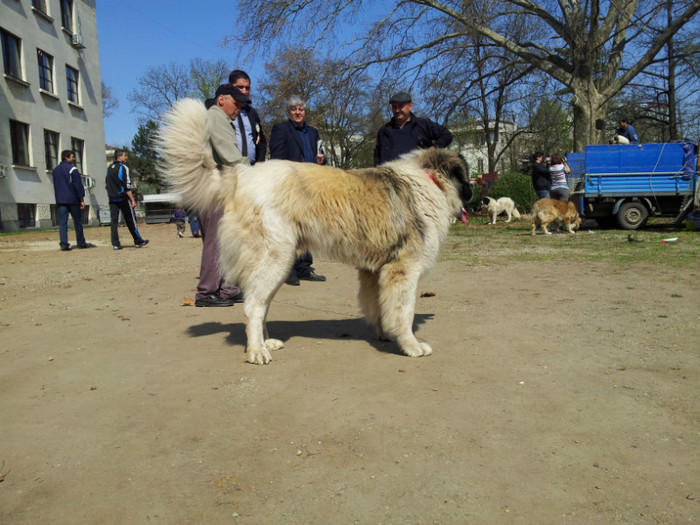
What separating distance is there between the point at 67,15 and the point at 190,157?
27.6 metres

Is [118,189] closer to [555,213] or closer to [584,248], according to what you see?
[584,248]

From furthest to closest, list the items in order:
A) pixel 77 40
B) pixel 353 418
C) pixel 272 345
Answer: pixel 77 40 → pixel 272 345 → pixel 353 418

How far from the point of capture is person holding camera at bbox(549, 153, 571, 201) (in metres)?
15.0

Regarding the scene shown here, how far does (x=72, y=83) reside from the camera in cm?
2650

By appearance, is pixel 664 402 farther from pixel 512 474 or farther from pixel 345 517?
pixel 345 517

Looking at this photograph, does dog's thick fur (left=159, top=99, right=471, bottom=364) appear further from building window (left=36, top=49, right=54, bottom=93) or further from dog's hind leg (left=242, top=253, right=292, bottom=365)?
building window (left=36, top=49, right=54, bottom=93)

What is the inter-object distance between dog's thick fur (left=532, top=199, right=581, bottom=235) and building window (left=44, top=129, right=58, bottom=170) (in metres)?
20.7

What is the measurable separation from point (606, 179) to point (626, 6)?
22.4 feet

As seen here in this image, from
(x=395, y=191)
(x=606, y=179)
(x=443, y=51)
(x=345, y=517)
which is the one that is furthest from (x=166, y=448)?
(x=443, y=51)

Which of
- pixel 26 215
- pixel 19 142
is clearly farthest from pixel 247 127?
pixel 19 142

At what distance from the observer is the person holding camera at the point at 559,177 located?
1501cm

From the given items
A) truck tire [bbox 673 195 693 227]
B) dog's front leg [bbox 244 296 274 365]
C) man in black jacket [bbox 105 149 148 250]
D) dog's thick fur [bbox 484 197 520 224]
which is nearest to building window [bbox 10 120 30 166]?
man in black jacket [bbox 105 149 148 250]

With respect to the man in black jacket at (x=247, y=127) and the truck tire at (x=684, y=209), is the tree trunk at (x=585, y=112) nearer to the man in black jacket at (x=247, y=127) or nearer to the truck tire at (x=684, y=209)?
the truck tire at (x=684, y=209)

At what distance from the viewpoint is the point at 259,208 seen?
13.3 ft
